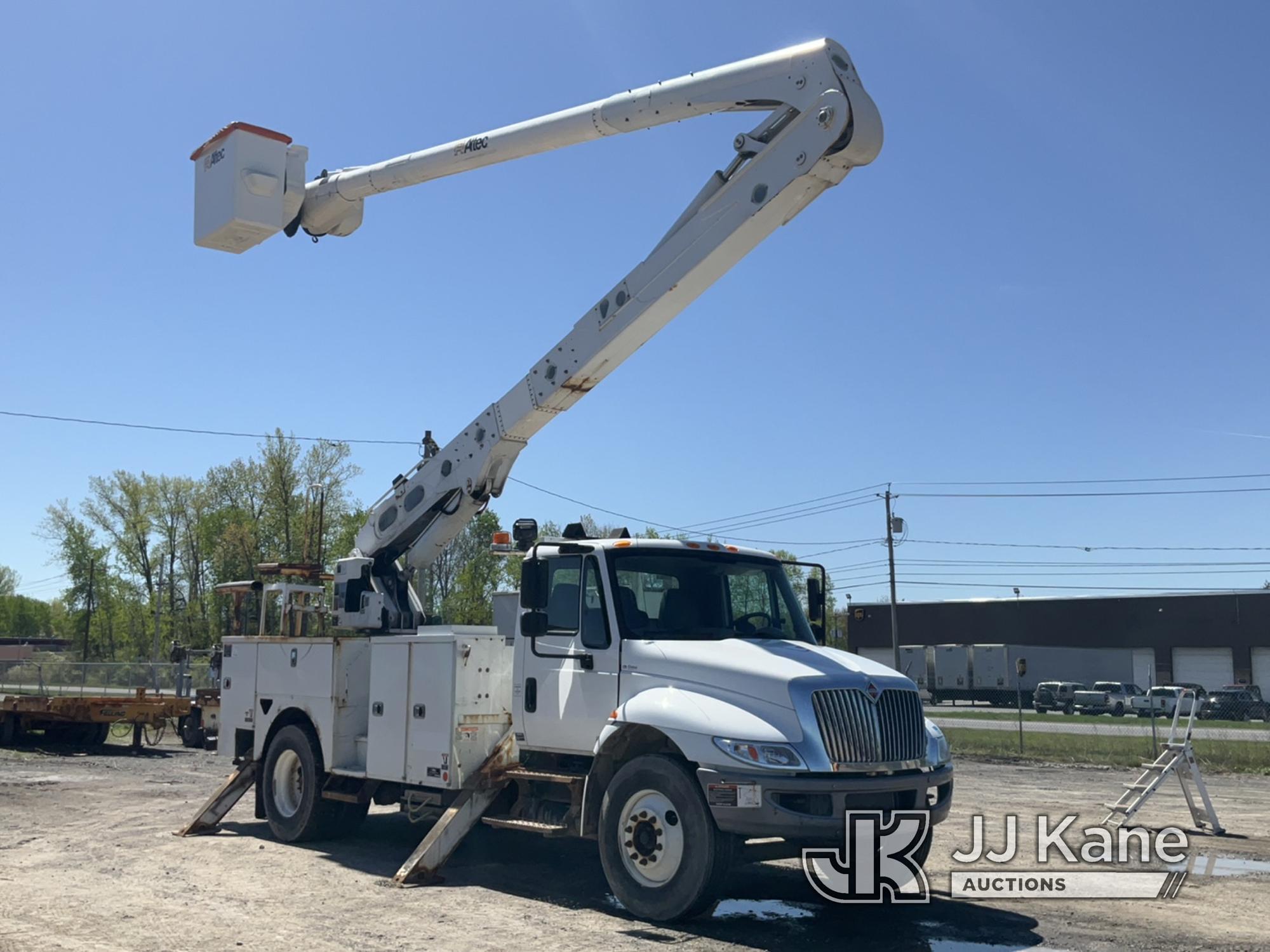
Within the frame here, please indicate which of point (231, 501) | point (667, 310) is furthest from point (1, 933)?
point (231, 501)

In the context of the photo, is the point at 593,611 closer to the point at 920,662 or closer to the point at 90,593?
the point at 920,662

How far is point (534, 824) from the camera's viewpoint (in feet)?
31.7

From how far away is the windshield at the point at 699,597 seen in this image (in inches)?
371

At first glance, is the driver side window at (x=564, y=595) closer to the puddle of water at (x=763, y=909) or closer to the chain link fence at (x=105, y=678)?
the puddle of water at (x=763, y=909)

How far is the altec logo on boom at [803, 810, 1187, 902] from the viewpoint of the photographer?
328 inches

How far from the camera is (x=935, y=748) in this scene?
29.1 feet

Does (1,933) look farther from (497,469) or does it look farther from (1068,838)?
Result: (1068,838)

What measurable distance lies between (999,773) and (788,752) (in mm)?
15815

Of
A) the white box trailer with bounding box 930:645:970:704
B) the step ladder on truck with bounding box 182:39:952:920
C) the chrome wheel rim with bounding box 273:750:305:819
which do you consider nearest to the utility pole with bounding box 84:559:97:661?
the white box trailer with bounding box 930:645:970:704

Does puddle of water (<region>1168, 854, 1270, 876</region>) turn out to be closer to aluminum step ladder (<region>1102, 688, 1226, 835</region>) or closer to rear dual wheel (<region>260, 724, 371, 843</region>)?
aluminum step ladder (<region>1102, 688, 1226, 835</region>)

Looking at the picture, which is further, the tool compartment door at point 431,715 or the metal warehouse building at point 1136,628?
the metal warehouse building at point 1136,628

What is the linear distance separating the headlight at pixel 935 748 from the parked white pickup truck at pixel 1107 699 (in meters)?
47.9

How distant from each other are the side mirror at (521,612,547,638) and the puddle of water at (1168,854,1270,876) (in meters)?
6.06

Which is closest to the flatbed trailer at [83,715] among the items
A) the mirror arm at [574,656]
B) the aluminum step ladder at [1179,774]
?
the mirror arm at [574,656]
